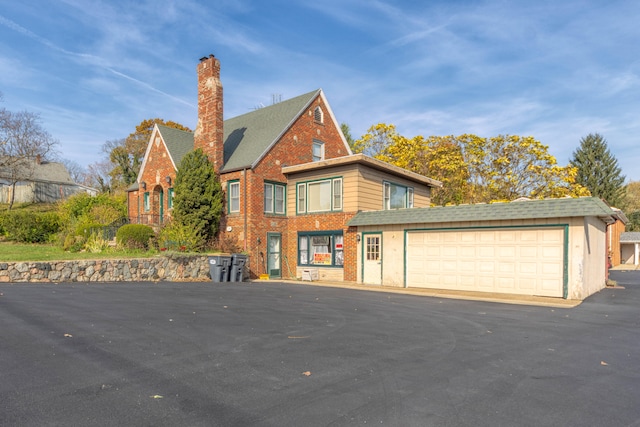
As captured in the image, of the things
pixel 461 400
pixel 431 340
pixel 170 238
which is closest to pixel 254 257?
pixel 170 238

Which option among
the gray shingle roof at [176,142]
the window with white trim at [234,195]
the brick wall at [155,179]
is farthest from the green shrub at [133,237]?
the gray shingle roof at [176,142]

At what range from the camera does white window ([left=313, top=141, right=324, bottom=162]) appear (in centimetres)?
2444

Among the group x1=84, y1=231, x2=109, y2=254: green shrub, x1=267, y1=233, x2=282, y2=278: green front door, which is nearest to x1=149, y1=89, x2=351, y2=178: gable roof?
x1=267, y1=233, x2=282, y2=278: green front door

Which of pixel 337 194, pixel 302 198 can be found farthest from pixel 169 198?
pixel 337 194

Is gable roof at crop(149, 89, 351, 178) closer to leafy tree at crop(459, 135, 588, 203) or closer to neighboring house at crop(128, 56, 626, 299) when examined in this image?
neighboring house at crop(128, 56, 626, 299)

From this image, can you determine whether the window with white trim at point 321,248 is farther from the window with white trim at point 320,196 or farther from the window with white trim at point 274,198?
the window with white trim at point 274,198

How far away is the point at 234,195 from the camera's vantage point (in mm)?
21484

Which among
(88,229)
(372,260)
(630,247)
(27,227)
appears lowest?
(630,247)

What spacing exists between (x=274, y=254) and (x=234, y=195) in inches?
145

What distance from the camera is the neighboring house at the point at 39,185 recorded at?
150 feet

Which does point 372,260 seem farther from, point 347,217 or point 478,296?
point 478,296

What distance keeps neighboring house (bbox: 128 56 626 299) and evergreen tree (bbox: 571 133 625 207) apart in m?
33.3

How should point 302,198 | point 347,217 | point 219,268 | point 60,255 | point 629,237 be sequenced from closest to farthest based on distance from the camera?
1. point 60,255
2. point 219,268
3. point 347,217
4. point 302,198
5. point 629,237

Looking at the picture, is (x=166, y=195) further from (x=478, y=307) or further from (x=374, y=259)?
(x=478, y=307)
